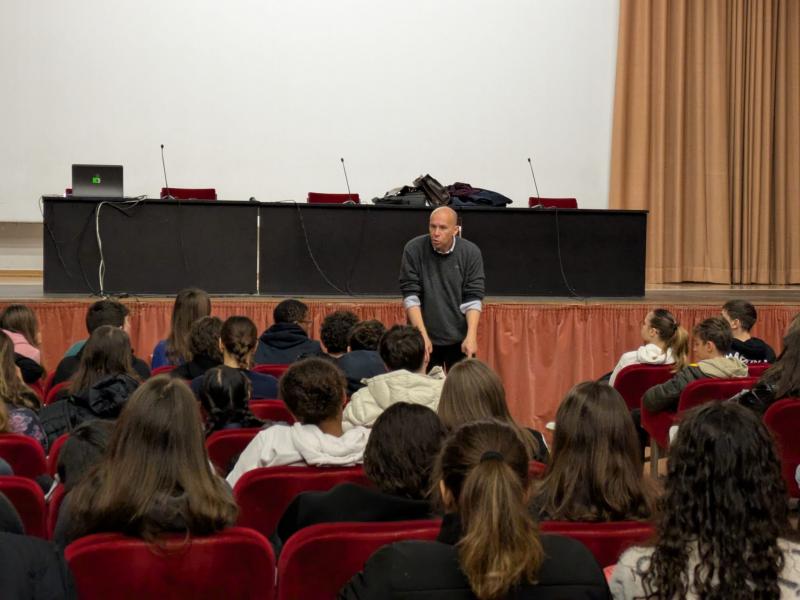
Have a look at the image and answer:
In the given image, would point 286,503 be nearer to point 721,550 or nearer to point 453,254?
point 721,550

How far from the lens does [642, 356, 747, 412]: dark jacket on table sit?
15.1 ft

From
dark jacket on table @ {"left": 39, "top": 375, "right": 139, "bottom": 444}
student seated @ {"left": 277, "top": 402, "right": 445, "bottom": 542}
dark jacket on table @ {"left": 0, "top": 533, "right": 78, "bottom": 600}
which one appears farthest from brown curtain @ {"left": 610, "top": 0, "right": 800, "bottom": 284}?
dark jacket on table @ {"left": 0, "top": 533, "right": 78, "bottom": 600}

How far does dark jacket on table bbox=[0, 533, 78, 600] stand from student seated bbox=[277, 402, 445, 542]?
2.23 ft

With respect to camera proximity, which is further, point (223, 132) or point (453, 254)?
point (223, 132)

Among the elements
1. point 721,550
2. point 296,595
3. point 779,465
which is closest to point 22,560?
point 296,595

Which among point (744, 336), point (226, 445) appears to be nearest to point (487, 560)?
point (226, 445)

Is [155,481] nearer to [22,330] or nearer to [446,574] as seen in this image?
[446,574]

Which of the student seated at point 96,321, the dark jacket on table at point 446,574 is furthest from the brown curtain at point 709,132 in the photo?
the dark jacket on table at point 446,574

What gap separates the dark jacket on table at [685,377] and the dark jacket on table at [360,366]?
1.31 m

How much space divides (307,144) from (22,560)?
8909 millimetres

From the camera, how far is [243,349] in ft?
13.8

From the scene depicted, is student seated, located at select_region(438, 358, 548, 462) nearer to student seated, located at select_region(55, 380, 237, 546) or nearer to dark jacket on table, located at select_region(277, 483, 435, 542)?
dark jacket on table, located at select_region(277, 483, 435, 542)

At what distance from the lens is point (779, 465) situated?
1.84 m

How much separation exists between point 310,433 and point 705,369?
7.75 feet
